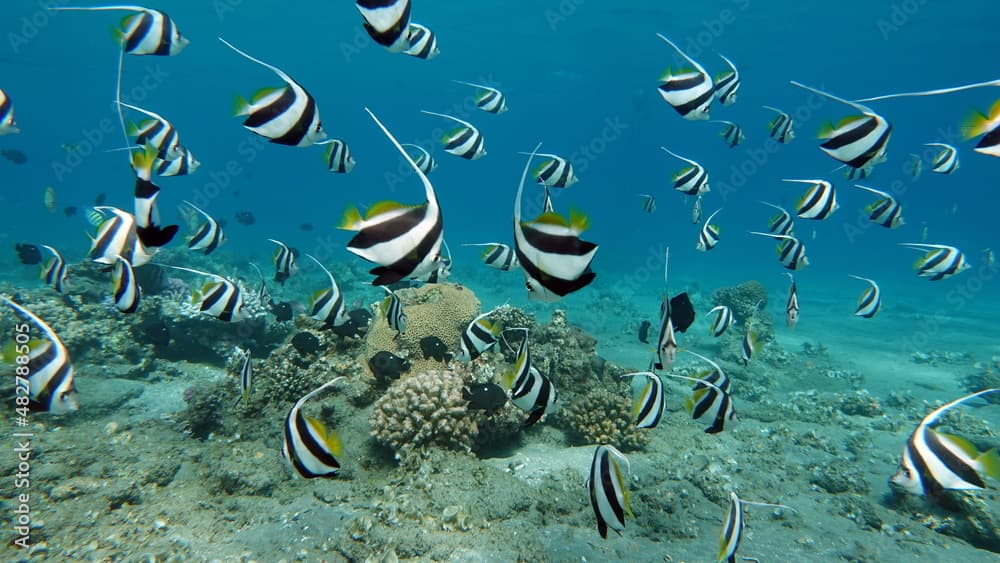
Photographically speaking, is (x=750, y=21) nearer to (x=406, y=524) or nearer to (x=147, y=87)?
(x=406, y=524)

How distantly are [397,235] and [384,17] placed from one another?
1895 mm

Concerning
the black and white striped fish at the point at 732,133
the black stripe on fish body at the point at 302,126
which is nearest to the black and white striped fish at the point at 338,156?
the black stripe on fish body at the point at 302,126

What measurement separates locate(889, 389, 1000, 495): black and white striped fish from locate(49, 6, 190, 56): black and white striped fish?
633 centimetres

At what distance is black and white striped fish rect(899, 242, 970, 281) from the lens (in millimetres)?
5254

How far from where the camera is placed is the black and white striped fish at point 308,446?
2584mm

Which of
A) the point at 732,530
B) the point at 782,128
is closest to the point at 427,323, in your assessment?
the point at 732,530

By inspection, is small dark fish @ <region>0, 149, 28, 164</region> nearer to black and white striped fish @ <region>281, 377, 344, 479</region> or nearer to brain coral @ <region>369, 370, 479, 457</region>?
brain coral @ <region>369, 370, 479, 457</region>

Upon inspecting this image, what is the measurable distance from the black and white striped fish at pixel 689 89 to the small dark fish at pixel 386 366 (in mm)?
4581

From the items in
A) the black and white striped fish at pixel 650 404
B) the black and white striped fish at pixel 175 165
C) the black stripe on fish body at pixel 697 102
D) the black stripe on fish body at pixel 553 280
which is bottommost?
the black and white striped fish at pixel 650 404

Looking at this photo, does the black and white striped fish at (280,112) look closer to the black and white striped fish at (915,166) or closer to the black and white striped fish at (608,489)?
the black and white striped fish at (608,489)

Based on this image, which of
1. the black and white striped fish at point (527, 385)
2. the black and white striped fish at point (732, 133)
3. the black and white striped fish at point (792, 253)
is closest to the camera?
the black and white striped fish at point (527, 385)

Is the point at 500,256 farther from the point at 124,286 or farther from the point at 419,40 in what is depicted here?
the point at 124,286

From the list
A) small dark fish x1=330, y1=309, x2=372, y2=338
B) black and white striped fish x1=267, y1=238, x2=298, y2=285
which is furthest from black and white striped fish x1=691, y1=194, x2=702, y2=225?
black and white striped fish x1=267, y1=238, x2=298, y2=285

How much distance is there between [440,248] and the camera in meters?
1.94
